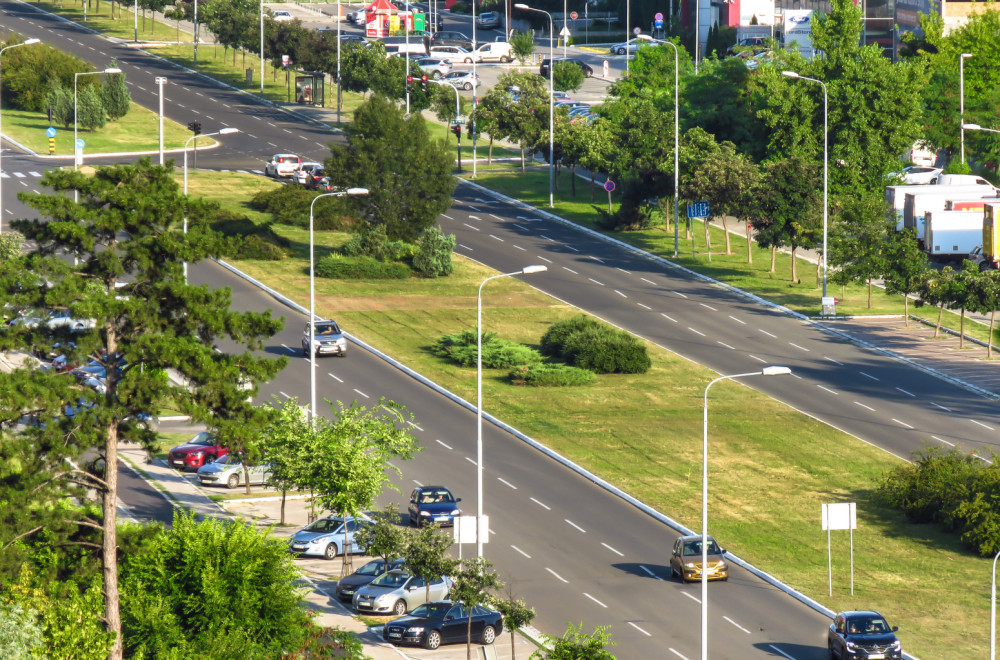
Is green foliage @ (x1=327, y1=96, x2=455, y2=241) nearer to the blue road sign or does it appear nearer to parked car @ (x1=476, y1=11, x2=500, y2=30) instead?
the blue road sign

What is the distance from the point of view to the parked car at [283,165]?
340ft

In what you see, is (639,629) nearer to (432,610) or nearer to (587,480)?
(432,610)

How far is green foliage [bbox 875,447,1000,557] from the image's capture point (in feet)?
161

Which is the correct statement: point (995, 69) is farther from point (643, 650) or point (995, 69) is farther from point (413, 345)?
point (643, 650)

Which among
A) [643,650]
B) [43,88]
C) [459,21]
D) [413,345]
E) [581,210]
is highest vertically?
[459,21]

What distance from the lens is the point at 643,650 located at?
39.8m

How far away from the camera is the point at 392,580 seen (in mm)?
43125

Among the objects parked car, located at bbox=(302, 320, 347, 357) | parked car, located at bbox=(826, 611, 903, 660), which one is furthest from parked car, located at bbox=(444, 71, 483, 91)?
parked car, located at bbox=(826, 611, 903, 660)

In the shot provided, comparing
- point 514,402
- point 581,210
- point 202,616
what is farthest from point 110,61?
point 202,616

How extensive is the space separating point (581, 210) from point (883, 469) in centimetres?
4608

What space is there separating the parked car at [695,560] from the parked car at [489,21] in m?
131

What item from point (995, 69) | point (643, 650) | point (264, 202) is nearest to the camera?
point (643, 650)

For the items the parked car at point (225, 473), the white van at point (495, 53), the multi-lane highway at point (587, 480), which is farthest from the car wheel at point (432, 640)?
the white van at point (495, 53)

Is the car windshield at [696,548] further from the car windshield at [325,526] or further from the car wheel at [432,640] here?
the car windshield at [325,526]
